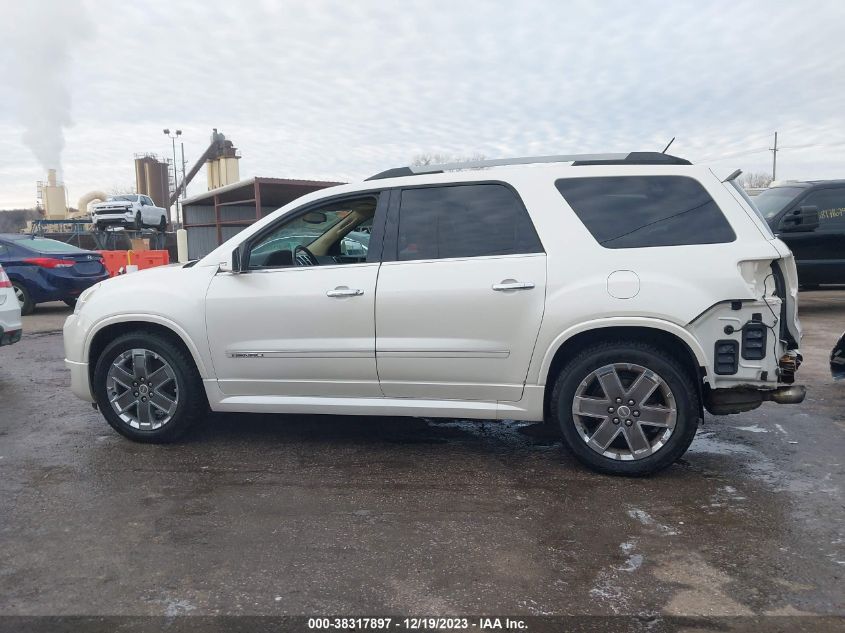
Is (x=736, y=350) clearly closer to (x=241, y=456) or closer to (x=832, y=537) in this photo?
(x=832, y=537)

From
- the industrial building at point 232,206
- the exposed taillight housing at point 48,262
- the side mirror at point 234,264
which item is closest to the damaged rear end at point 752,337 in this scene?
the side mirror at point 234,264

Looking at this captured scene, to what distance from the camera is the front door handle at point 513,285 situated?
4.20 metres

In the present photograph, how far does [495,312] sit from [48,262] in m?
11.5

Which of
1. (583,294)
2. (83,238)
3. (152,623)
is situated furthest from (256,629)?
(83,238)

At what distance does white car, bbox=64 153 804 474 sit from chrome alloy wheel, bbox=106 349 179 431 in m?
0.01

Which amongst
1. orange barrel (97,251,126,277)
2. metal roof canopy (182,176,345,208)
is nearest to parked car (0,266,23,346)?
orange barrel (97,251,126,277)

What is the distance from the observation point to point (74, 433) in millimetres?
5367

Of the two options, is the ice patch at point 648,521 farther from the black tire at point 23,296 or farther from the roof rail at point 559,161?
the black tire at point 23,296

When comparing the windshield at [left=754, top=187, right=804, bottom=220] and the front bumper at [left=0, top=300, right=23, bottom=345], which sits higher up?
the windshield at [left=754, top=187, right=804, bottom=220]

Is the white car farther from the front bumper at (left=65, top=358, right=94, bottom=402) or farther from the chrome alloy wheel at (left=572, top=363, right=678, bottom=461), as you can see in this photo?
the front bumper at (left=65, top=358, right=94, bottom=402)

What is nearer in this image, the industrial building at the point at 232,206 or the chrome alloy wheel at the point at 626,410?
the chrome alloy wheel at the point at 626,410

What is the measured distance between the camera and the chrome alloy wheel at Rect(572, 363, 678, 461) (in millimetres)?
4117

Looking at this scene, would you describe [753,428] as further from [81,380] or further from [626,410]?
[81,380]

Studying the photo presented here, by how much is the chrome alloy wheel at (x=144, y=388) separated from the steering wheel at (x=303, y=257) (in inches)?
46.2
